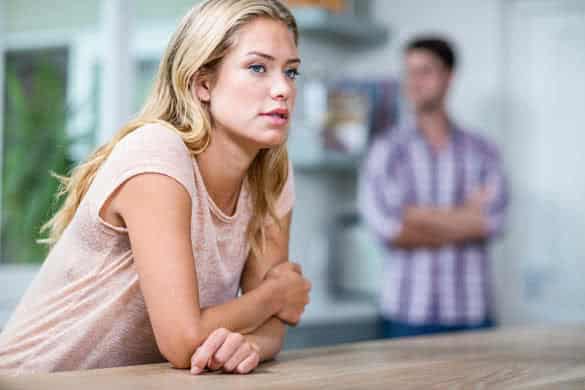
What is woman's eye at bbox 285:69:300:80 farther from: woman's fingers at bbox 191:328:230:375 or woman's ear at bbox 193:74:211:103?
woman's fingers at bbox 191:328:230:375

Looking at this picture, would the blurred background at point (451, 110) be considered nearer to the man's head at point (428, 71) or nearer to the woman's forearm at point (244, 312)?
the man's head at point (428, 71)

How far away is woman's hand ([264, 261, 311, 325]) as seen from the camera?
56.9 inches

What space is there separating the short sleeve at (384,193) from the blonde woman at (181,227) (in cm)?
162

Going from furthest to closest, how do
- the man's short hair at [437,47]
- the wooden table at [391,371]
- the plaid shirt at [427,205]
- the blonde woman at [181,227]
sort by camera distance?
1. the man's short hair at [437,47]
2. the plaid shirt at [427,205]
3. the blonde woman at [181,227]
4. the wooden table at [391,371]

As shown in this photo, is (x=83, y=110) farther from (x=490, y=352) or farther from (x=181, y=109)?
(x=490, y=352)

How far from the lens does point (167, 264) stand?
124 centimetres

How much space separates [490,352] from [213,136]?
1.98ft

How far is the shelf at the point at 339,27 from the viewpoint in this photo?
3727 millimetres

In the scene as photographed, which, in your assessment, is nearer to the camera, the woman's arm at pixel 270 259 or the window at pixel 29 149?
the woman's arm at pixel 270 259

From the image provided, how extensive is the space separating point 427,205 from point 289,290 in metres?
1.82

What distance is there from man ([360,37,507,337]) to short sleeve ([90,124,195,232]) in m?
1.88

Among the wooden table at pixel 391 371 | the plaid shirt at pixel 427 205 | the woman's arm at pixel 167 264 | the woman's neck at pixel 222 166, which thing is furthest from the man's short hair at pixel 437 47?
the woman's arm at pixel 167 264

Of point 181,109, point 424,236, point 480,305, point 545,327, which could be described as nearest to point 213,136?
point 181,109

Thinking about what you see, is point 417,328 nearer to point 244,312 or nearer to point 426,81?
point 426,81
